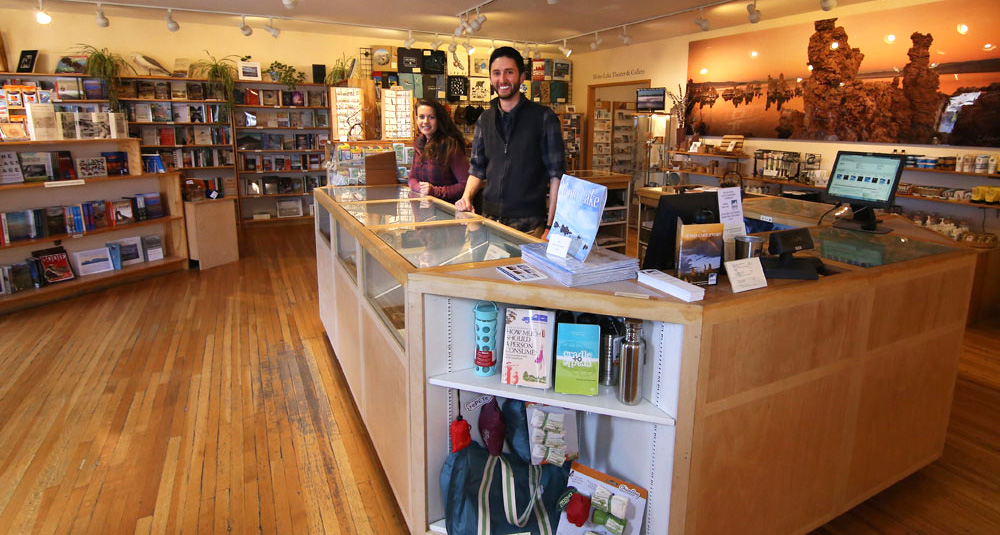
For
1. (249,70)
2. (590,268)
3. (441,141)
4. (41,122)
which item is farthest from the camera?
(249,70)

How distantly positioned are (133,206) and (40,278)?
1112mm

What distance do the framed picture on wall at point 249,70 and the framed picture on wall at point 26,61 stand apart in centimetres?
244

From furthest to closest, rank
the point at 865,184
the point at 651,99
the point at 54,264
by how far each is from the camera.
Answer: the point at 651,99 < the point at 54,264 < the point at 865,184

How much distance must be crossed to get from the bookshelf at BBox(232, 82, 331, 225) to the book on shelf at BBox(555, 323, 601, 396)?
8.05 m

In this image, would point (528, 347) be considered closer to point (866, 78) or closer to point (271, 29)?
point (866, 78)

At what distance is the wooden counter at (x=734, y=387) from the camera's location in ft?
5.62

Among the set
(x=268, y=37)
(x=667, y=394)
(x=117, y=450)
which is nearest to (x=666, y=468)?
(x=667, y=394)

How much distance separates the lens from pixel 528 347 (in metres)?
1.84

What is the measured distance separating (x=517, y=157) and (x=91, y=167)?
467cm

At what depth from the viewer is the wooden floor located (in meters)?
2.37

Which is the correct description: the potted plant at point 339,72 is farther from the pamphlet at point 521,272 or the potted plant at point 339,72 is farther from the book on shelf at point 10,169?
the pamphlet at point 521,272

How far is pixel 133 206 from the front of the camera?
5.98 metres

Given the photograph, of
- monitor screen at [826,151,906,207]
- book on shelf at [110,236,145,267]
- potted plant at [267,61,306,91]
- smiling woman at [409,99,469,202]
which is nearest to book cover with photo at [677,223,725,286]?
monitor screen at [826,151,906,207]

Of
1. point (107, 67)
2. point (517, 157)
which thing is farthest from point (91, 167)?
point (517, 157)
